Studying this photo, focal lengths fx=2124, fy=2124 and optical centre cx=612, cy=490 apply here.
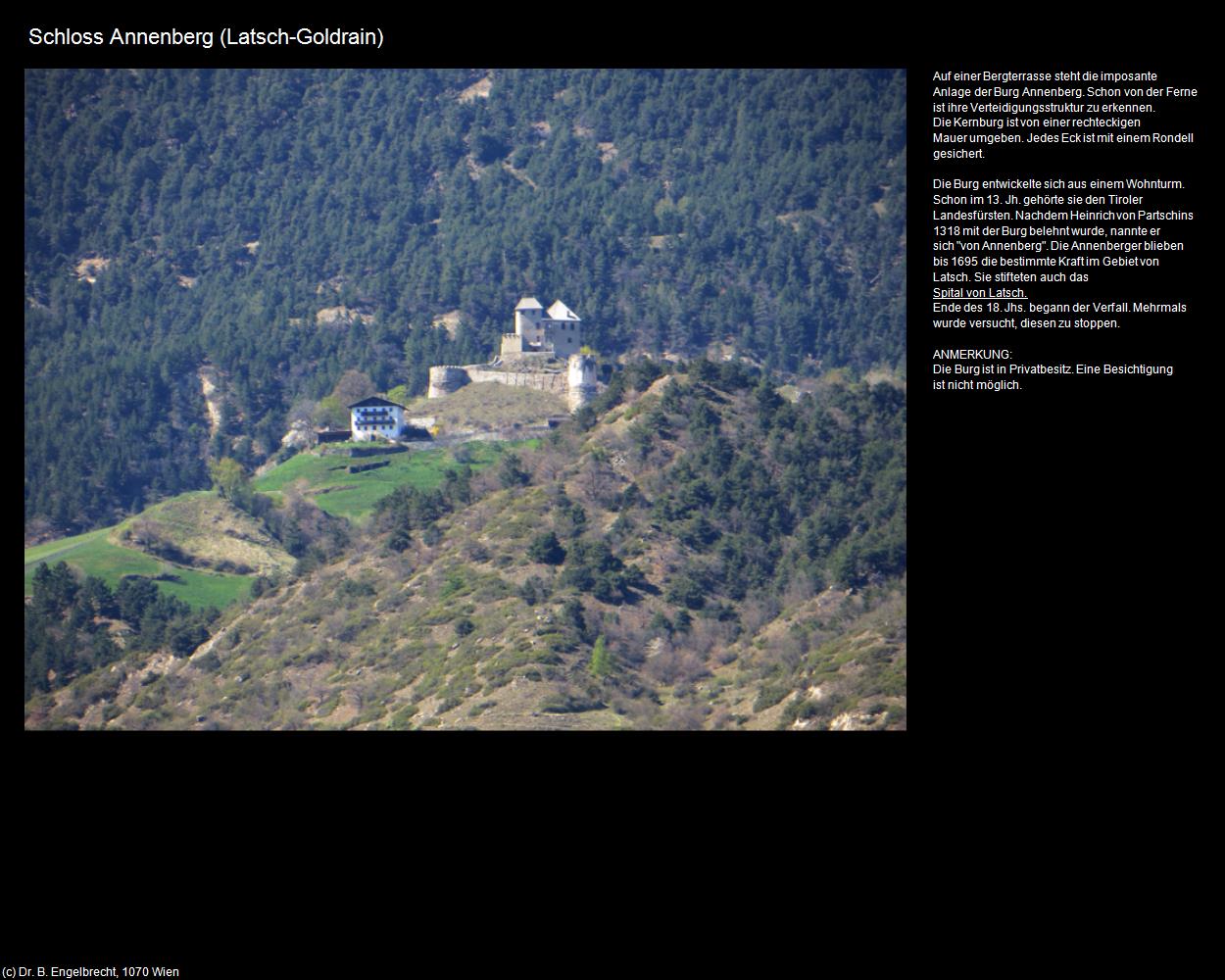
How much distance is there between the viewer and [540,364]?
11388 centimetres

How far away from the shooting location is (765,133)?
196 m

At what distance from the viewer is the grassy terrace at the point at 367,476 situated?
98.3 metres

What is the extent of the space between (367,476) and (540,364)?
15.7 m

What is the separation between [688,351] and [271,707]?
8152 centimetres

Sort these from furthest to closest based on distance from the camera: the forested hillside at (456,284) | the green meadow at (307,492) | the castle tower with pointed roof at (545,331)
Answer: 1. the forested hillside at (456,284)
2. the castle tower with pointed roof at (545,331)
3. the green meadow at (307,492)

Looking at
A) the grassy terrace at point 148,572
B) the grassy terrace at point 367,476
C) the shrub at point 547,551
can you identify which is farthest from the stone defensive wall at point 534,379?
the shrub at point 547,551

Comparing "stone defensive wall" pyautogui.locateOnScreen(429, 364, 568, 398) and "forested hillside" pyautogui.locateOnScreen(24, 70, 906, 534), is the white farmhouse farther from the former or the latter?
"forested hillside" pyautogui.locateOnScreen(24, 70, 906, 534)

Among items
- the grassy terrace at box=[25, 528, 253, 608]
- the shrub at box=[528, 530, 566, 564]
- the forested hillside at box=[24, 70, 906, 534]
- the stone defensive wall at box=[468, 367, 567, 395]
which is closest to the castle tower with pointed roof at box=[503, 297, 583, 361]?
the stone defensive wall at box=[468, 367, 567, 395]

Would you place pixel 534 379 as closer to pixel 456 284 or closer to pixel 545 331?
pixel 545 331

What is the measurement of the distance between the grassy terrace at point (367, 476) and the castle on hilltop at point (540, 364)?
6.61m

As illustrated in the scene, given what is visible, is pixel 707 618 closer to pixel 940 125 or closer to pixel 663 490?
pixel 663 490

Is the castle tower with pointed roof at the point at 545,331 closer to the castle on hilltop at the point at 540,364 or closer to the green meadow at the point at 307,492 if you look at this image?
the castle on hilltop at the point at 540,364

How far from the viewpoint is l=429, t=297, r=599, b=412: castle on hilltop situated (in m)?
108

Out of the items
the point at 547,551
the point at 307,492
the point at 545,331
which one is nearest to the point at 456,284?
the point at 545,331
